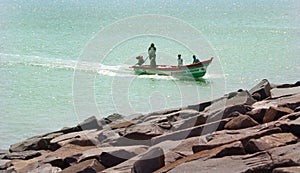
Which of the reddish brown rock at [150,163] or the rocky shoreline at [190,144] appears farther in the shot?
the reddish brown rock at [150,163]

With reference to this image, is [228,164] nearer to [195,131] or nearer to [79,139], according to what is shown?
[195,131]

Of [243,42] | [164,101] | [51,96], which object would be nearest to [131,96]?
[164,101]

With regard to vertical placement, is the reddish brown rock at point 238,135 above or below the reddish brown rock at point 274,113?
below

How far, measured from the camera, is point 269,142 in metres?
7.91

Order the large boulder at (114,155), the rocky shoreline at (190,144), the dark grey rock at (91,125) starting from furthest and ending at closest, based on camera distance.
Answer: the dark grey rock at (91,125)
the large boulder at (114,155)
the rocky shoreline at (190,144)

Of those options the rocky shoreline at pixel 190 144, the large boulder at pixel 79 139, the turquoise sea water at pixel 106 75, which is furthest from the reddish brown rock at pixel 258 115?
the turquoise sea water at pixel 106 75

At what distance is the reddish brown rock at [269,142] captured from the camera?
7723 millimetres

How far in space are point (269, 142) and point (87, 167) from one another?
2.46 meters

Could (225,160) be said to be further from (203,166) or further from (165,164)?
(165,164)

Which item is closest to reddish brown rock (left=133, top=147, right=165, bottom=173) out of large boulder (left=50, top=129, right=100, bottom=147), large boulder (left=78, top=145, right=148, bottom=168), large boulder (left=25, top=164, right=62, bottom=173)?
large boulder (left=78, top=145, right=148, bottom=168)

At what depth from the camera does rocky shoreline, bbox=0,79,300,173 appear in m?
7.45

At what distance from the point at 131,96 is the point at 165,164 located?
15.8 meters

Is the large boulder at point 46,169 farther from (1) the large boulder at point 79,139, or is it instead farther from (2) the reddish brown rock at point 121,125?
(2) the reddish brown rock at point 121,125

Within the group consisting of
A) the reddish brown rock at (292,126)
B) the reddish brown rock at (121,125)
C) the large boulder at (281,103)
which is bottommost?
the reddish brown rock at (121,125)
